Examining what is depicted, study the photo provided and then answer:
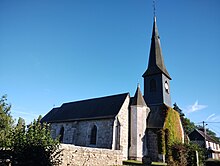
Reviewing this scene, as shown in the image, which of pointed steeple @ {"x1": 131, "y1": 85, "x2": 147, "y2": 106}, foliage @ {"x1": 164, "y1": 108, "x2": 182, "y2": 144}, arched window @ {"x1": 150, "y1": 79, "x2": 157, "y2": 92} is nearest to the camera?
foliage @ {"x1": 164, "y1": 108, "x2": 182, "y2": 144}

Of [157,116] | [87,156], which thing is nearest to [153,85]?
[157,116]

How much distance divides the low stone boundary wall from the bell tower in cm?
1004

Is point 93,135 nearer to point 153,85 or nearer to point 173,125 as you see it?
point 173,125

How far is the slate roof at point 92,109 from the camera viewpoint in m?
21.6

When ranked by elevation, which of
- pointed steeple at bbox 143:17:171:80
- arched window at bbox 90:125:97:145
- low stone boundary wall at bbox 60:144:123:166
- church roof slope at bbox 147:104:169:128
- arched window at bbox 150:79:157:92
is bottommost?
low stone boundary wall at bbox 60:144:123:166

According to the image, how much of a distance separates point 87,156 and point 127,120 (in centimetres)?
894

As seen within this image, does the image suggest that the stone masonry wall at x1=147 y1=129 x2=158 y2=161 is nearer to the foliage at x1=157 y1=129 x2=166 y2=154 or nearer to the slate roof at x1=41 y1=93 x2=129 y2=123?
the foliage at x1=157 y1=129 x2=166 y2=154

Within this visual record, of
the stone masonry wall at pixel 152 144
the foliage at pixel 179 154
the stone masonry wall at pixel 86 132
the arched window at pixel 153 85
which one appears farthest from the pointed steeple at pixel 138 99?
the foliage at pixel 179 154

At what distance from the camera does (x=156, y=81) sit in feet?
79.9

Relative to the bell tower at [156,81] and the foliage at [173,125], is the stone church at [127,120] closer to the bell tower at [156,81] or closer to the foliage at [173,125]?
the bell tower at [156,81]

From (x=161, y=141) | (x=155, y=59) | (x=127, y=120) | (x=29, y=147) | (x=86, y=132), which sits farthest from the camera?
(x=155, y=59)

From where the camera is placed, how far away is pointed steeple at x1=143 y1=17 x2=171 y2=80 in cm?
2511

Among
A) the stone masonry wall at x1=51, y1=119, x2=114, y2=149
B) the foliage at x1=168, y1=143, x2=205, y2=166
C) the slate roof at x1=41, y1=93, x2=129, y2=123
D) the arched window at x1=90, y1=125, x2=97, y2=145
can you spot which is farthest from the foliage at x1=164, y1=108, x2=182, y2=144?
the arched window at x1=90, y1=125, x2=97, y2=145

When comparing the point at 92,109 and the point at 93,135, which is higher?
the point at 92,109
